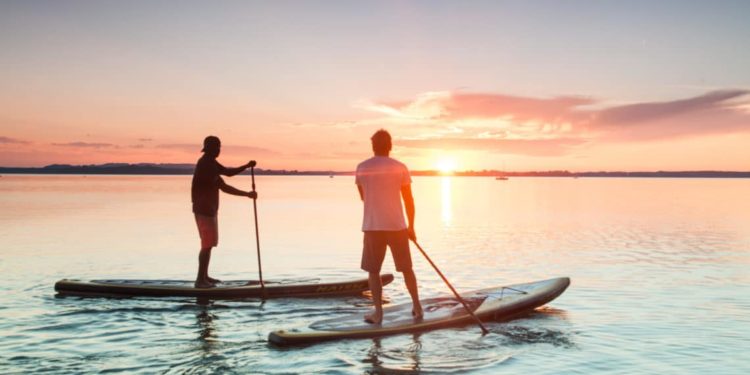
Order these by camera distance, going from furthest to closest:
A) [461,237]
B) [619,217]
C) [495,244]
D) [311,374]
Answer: [619,217] < [461,237] < [495,244] < [311,374]

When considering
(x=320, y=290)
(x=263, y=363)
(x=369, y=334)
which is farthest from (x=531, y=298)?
(x=263, y=363)

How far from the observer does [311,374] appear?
7.58 m

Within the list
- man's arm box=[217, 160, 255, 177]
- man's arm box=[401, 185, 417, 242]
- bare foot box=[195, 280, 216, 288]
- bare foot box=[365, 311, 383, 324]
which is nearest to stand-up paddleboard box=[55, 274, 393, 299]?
bare foot box=[195, 280, 216, 288]

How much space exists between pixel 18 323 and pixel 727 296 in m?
14.7

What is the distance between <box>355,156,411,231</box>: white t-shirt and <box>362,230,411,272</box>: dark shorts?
0.12 m

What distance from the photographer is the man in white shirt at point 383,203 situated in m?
8.73

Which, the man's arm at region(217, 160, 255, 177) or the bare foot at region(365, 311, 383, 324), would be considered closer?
the bare foot at region(365, 311, 383, 324)

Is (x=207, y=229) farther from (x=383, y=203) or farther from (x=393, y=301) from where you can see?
(x=383, y=203)

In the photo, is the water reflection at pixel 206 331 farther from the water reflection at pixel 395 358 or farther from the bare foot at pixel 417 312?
the bare foot at pixel 417 312

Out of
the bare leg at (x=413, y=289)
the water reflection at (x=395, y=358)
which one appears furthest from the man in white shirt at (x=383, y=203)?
the water reflection at (x=395, y=358)

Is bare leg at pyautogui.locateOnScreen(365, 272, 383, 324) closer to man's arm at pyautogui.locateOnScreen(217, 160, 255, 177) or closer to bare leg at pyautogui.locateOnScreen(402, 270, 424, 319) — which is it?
bare leg at pyautogui.locateOnScreen(402, 270, 424, 319)

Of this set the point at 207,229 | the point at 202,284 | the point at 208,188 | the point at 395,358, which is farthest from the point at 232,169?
the point at 395,358

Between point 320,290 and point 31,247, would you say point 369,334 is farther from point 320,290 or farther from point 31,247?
point 31,247

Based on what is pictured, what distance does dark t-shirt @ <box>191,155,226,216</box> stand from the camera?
468 inches
